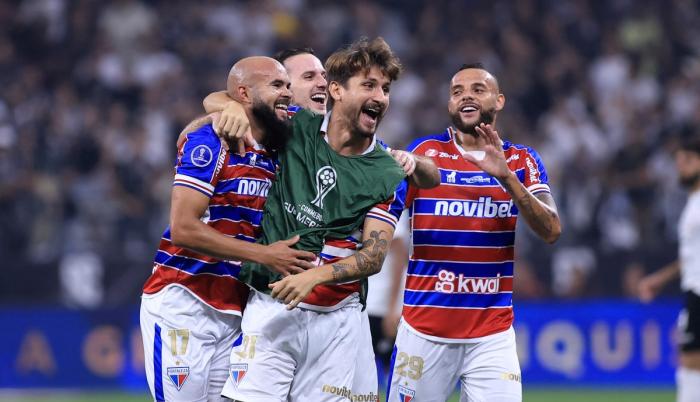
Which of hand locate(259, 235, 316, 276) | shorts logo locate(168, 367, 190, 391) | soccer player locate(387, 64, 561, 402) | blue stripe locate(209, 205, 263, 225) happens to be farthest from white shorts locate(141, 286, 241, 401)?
soccer player locate(387, 64, 561, 402)

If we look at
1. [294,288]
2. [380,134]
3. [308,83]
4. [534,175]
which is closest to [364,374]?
[294,288]

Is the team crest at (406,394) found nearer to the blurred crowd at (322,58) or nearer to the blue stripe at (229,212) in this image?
the blue stripe at (229,212)

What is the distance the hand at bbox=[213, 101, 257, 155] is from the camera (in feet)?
20.6

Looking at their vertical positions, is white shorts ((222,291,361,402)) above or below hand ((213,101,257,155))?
below

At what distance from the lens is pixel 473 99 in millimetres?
7430

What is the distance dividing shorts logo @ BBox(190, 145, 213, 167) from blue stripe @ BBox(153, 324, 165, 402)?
107 cm

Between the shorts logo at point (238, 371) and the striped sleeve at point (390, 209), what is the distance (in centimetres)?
105

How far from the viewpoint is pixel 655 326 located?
14773 millimetres

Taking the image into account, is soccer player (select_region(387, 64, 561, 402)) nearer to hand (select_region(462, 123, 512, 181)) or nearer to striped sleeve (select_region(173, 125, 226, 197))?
hand (select_region(462, 123, 512, 181))

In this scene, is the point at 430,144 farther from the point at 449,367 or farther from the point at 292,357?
the point at 292,357

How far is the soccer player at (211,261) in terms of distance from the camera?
6.31 meters

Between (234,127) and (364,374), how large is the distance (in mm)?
1536

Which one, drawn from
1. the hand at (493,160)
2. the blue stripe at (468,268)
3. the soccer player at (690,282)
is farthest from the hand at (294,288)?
the soccer player at (690,282)

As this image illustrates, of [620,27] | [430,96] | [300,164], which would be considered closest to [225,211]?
[300,164]
